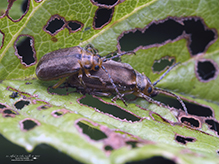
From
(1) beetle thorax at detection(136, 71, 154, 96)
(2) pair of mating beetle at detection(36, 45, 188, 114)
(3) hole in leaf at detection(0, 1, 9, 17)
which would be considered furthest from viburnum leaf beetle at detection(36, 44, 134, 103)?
(3) hole in leaf at detection(0, 1, 9, 17)

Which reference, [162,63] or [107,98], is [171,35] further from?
[107,98]

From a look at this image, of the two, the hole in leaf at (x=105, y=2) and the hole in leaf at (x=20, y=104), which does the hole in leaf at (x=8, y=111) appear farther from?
the hole in leaf at (x=105, y=2)

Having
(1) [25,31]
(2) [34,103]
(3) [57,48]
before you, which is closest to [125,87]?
(3) [57,48]

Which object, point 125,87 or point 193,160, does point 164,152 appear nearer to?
point 193,160

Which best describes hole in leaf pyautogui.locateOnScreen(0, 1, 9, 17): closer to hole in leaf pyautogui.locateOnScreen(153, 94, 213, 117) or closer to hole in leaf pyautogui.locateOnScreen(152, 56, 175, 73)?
hole in leaf pyautogui.locateOnScreen(152, 56, 175, 73)

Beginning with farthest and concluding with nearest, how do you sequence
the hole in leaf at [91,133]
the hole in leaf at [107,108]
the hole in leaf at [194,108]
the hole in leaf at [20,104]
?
the hole in leaf at [194,108] < the hole in leaf at [107,108] < the hole in leaf at [20,104] < the hole in leaf at [91,133]

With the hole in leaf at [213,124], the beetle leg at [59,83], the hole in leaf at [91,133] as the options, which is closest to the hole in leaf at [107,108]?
the hole in leaf at [91,133]
